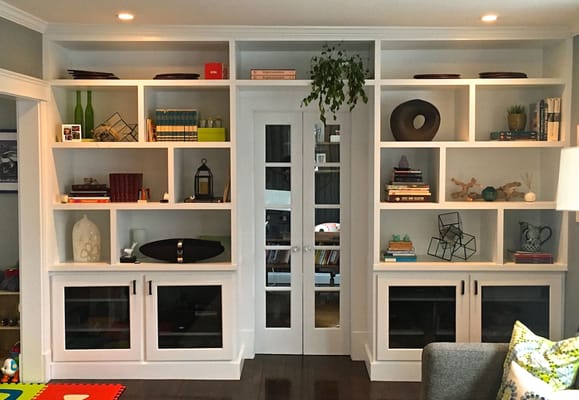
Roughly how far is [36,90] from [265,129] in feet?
5.46

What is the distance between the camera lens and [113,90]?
14.8 feet

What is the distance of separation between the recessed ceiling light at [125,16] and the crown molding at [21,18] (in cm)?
56

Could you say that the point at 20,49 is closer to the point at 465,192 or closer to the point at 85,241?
the point at 85,241

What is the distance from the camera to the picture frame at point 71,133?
4266 millimetres

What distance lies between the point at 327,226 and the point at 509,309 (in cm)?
147

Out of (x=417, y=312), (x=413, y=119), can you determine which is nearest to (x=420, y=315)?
(x=417, y=312)

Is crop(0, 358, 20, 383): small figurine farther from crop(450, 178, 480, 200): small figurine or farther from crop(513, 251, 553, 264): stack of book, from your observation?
crop(513, 251, 553, 264): stack of book

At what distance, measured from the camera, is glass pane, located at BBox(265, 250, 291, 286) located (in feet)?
15.7

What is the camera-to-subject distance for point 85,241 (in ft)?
14.2

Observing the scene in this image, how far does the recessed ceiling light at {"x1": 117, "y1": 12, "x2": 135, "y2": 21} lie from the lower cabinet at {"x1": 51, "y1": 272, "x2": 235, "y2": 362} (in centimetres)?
174

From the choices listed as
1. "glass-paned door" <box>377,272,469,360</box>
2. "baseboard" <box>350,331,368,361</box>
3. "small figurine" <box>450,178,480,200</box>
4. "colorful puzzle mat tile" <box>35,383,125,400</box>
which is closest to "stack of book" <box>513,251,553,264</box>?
"glass-paned door" <box>377,272,469,360</box>

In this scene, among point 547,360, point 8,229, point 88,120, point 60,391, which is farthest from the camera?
point 8,229

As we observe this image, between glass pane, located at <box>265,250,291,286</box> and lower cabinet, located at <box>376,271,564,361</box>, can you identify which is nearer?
lower cabinet, located at <box>376,271,564,361</box>

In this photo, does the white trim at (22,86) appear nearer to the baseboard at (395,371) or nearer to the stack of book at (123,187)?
the stack of book at (123,187)
